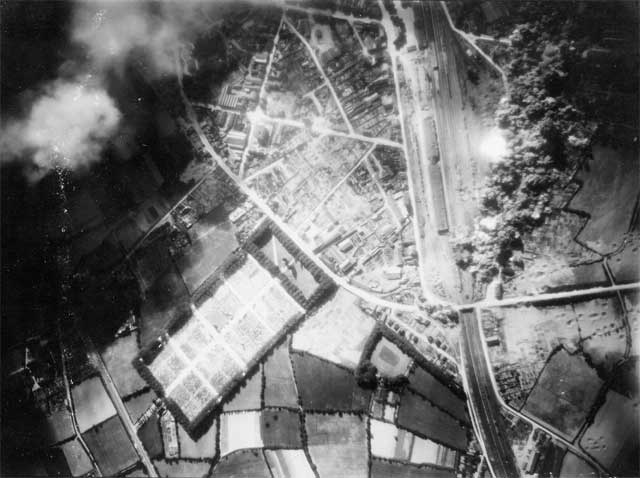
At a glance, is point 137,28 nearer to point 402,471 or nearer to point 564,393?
point 402,471

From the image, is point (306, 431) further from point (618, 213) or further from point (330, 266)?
point (618, 213)

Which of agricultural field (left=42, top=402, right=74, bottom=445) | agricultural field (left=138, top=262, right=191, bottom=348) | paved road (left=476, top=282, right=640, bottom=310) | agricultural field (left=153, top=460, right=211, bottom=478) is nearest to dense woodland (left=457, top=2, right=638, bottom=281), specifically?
paved road (left=476, top=282, right=640, bottom=310)

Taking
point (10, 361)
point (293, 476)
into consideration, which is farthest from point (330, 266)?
point (10, 361)

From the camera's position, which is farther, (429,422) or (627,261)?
(429,422)

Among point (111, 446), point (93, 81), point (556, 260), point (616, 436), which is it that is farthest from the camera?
point (93, 81)

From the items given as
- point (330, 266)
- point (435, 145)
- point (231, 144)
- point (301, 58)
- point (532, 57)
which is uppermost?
point (301, 58)

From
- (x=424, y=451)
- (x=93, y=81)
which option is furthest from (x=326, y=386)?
(x=93, y=81)

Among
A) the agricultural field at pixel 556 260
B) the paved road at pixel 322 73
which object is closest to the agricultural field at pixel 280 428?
the agricultural field at pixel 556 260
